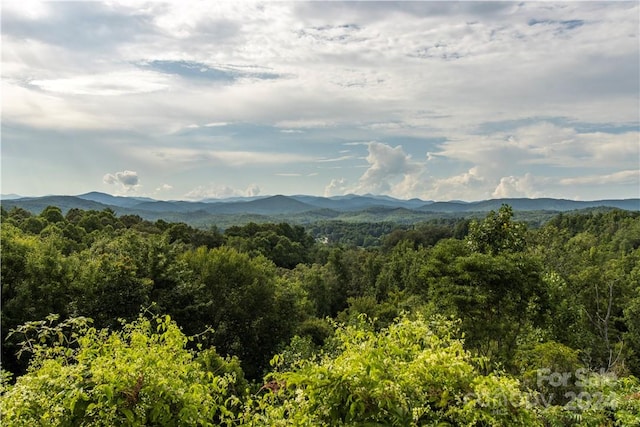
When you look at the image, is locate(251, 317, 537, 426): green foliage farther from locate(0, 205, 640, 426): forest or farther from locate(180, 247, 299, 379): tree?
locate(180, 247, 299, 379): tree

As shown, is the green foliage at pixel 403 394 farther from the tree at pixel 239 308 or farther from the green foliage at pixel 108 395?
the tree at pixel 239 308

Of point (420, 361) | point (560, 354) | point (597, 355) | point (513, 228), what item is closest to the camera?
point (420, 361)

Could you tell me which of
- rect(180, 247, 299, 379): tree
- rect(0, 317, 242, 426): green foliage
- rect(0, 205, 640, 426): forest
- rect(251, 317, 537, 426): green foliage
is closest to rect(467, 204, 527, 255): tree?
rect(0, 205, 640, 426): forest

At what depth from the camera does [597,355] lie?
1697cm

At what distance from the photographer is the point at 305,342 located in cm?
1731

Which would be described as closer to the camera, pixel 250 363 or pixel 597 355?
pixel 597 355

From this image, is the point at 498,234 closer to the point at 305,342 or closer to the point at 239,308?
the point at 305,342

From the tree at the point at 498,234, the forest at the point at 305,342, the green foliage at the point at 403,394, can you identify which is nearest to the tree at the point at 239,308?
the forest at the point at 305,342

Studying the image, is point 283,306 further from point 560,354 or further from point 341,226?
point 341,226

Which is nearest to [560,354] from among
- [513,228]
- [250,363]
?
[513,228]

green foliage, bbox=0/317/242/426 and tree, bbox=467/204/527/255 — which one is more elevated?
tree, bbox=467/204/527/255

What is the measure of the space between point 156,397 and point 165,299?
15.3 meters

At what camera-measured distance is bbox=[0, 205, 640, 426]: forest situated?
129 inches

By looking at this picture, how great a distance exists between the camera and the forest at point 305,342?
3.27 metres
